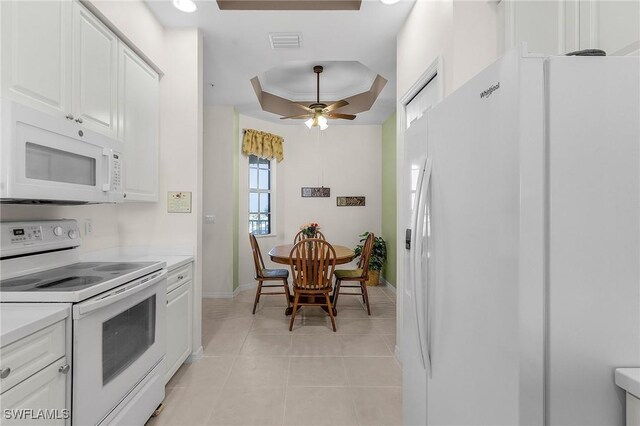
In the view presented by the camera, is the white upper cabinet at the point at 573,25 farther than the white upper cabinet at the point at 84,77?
No

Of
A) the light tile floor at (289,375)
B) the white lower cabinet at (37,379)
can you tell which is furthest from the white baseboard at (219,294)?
the white lower cabinet at (37,379)

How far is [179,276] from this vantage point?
7.40 feet

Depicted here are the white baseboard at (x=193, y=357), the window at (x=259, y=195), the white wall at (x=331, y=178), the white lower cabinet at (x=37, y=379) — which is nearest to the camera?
the white lower cabinet at (x=37, y=379)

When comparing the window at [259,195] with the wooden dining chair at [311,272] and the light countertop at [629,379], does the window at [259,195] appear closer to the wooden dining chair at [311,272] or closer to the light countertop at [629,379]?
the wooden dining chair at [311,272]

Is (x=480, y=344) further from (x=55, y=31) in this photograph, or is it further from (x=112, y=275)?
(x=55, y=31)

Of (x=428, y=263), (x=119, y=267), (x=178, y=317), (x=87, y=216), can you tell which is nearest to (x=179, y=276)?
(x=178, y=317)

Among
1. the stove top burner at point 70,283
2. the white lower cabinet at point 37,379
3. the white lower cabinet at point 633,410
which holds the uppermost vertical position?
the stove top burner at point 70,283

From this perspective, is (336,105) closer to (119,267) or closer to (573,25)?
(573,25)

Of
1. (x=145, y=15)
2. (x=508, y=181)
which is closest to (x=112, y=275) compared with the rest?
(x=508, y=181)

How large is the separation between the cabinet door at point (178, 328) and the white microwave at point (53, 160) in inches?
32.9

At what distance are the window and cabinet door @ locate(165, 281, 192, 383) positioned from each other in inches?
103

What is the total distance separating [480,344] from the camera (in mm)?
814

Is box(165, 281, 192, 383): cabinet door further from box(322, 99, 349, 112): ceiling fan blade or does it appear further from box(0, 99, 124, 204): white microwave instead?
box(322, 99, 349, 112): ceiling fan blade

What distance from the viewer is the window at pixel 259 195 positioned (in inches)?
197
